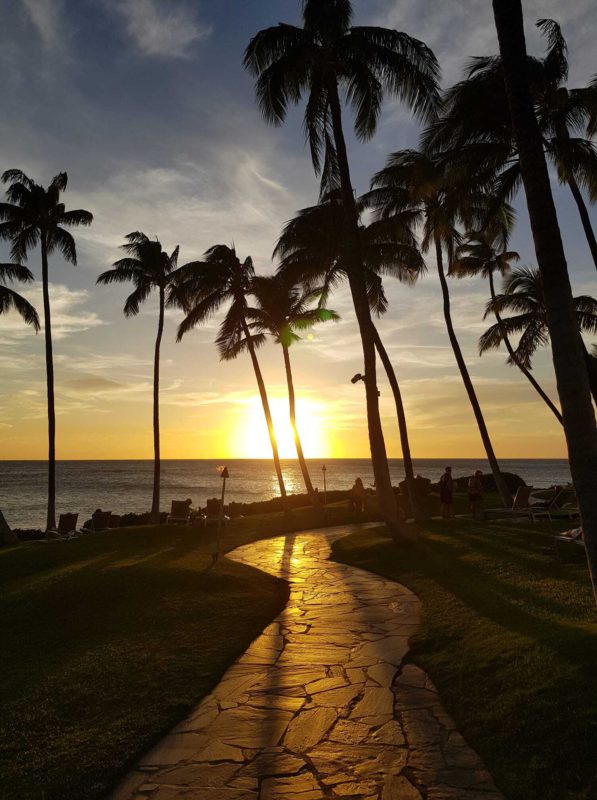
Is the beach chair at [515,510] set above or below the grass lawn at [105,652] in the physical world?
above

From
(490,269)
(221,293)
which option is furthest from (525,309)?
(221,293)

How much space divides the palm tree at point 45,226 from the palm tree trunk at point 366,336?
49.0 feet

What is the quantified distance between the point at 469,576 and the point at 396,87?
12.7 m

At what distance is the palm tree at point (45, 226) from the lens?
23641 mm

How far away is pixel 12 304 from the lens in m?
23.8

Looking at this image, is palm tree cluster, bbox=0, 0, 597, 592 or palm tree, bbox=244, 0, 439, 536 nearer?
palm tree cluster, bbox=0, 0, 597, 592

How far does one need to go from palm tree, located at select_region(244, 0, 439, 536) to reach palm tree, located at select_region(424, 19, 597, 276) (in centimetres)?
90

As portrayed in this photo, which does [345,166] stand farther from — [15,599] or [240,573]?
[15,599]

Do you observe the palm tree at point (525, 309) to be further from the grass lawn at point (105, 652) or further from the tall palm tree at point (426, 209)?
the grass lawn at point (105, 652)

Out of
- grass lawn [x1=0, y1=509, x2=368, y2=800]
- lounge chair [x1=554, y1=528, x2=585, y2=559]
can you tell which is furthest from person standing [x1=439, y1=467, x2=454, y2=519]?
grass lawn [x1=0, y1=509, x2=368, y2=800]

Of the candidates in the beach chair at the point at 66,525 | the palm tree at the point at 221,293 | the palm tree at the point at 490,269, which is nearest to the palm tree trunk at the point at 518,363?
the palm tree at the point at 490,269

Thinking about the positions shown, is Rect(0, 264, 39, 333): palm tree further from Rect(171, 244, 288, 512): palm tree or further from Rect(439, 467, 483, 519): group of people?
Rect(439, 467, 483, 519): group of people

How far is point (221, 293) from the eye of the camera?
92.6ft

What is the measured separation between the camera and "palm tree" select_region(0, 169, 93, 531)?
23.6m
